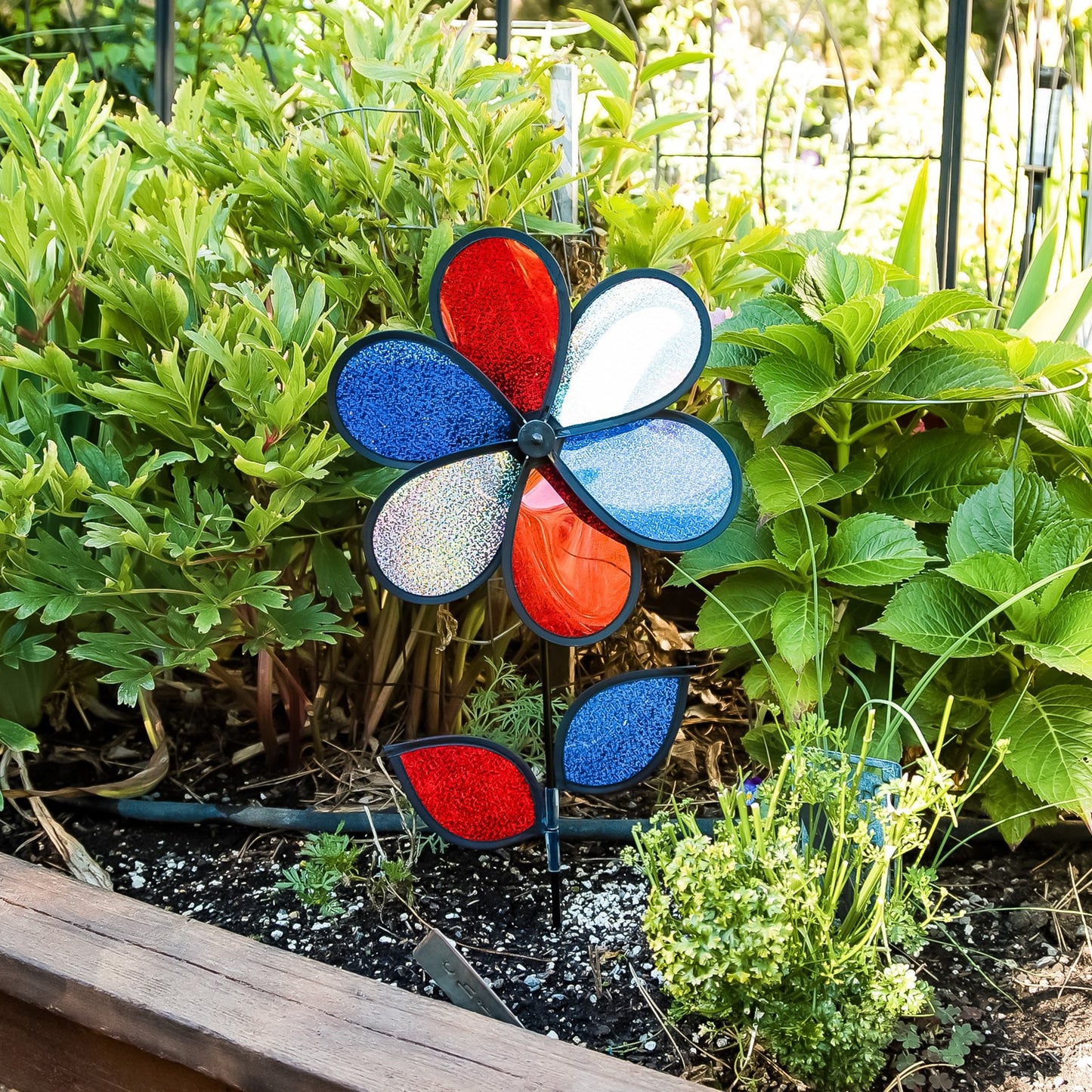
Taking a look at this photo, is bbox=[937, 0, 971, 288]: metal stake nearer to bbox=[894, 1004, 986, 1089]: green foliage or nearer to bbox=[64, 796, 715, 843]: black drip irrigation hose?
bbox=[64, 796, 715, 843]: black drip irrigation hose

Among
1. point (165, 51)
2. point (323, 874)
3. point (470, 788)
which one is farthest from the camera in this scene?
point (165, 51)

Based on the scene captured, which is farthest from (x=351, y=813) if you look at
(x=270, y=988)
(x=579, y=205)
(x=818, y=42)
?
(x=818, y=42)

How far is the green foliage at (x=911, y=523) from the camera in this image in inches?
45.1

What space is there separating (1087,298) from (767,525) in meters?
0.57

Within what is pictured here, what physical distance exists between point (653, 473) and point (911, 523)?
43 centimetres

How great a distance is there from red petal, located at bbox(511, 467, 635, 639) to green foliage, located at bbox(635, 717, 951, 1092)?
0.23 metres

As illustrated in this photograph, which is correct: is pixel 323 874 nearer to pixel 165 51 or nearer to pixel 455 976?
pixel 455 976

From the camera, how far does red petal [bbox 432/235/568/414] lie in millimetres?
1035

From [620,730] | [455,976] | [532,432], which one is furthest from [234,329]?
[455,976]

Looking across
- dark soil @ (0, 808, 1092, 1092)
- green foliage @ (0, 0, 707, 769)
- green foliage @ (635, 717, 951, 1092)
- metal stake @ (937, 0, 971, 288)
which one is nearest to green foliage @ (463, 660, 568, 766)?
green foliage @ (0, 0, 707, 769)

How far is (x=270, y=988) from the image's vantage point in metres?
0.97

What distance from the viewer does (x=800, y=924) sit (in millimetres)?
870

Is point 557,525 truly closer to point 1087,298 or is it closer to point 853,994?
point 853,994

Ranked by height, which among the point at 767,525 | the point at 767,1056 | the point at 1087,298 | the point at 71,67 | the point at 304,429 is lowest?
the point at 767,1056
